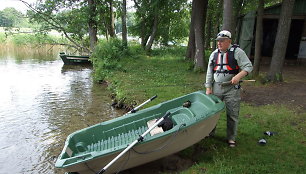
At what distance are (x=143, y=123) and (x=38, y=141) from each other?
127 inches

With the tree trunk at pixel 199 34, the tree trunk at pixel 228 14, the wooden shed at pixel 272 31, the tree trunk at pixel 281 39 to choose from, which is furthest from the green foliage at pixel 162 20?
the tree trunk at pixel 228 14

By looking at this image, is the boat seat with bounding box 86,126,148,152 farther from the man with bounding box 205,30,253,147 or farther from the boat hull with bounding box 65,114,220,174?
the man with bounding box 205,30,253,147

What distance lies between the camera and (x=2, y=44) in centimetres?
2744

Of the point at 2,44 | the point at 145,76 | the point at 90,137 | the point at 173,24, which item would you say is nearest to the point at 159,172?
the point at 90,137

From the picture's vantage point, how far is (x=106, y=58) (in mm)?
14664

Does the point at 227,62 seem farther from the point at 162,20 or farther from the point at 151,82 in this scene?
the point at 162,20

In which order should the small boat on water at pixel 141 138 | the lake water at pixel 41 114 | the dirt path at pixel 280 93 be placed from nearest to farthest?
1. the small boat on water at pixel 141 138
2. the lake water at pixel 41 114
3. the dirt path at pixel 280 93

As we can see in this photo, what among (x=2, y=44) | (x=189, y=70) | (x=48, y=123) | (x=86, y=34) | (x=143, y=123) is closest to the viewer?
(x=143, y=123)

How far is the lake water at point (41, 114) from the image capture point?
5.58m

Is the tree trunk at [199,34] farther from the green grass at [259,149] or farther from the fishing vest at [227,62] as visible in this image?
the fishing vest at [227,62]

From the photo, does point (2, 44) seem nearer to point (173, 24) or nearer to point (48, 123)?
point (173, 24)

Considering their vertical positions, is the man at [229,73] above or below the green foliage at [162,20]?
below

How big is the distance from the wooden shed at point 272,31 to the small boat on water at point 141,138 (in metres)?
9.74

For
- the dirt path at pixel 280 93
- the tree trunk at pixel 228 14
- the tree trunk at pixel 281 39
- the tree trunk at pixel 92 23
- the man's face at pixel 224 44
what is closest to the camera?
the man's face at pixel 224 44
